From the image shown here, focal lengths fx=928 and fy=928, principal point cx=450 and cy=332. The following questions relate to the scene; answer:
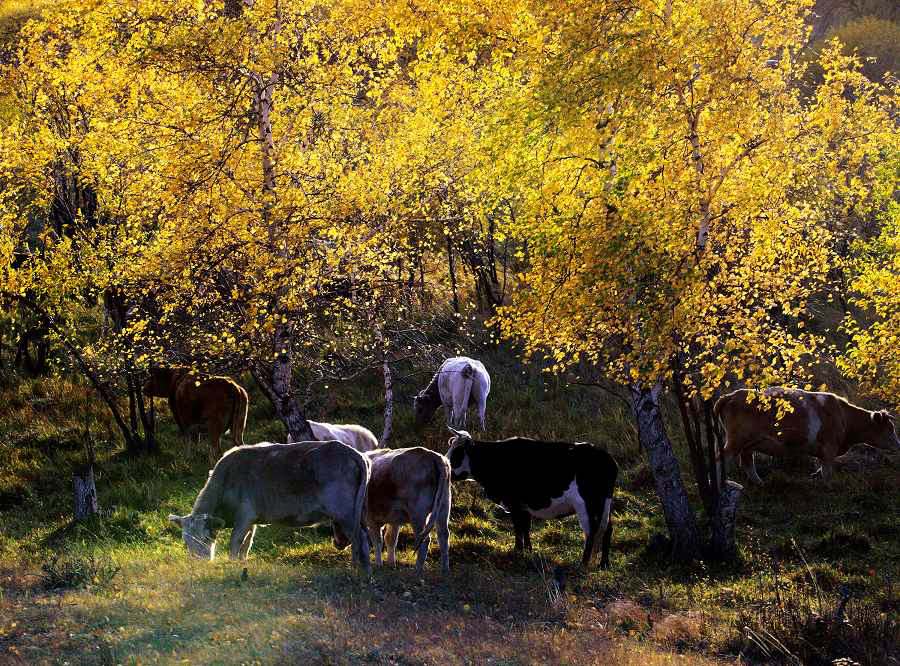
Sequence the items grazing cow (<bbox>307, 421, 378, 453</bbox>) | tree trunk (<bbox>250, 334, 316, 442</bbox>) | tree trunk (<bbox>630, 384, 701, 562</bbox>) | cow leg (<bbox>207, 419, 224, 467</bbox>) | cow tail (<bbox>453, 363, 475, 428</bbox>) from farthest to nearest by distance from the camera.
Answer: cow tail (<bbox>453, 363, 475, 428</bbox>)
cow leg (<bbox>207, 419, 224, 467</bbox>)
grazing cow (<bbox>307, 421, 378, 453</bbox>)
tree trunk (<bbox>250, 334, 316, 442</bbox>)
tree trunk (<bbox>630, 384, 701, 562</bbox>)

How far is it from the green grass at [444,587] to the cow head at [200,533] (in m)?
0.41

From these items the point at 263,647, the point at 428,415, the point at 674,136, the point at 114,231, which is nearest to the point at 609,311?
the point at 674,136

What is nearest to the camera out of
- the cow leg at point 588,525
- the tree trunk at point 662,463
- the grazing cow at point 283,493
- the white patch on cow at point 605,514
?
the grazing cow at point 283,493

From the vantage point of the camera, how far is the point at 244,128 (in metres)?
13.9

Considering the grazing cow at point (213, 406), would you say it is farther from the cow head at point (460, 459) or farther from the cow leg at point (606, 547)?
the cow leg at point (606, 547)

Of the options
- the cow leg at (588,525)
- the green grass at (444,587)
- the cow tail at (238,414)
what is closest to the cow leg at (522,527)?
the green grass at (444,587)

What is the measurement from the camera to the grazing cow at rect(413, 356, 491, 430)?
71.7 ft

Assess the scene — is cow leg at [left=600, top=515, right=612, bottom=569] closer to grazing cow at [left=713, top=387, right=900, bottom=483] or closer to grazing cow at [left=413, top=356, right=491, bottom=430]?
grazing cow at [left=713, top=387, right=900, bottom=483]

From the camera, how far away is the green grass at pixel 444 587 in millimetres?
7590

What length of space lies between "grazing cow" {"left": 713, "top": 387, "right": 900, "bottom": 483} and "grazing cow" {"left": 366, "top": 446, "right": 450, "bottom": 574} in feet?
25.2

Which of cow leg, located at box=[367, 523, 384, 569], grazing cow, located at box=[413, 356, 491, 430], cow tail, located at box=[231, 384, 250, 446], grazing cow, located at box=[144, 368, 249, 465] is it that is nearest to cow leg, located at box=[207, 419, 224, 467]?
grazing cow, located at box=[144, 368, 249, 465]

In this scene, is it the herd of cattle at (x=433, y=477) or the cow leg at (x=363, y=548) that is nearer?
the cow leg at (x=363, y=548)

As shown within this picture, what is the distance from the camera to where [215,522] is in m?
12.0

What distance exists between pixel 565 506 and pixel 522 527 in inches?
29.1
